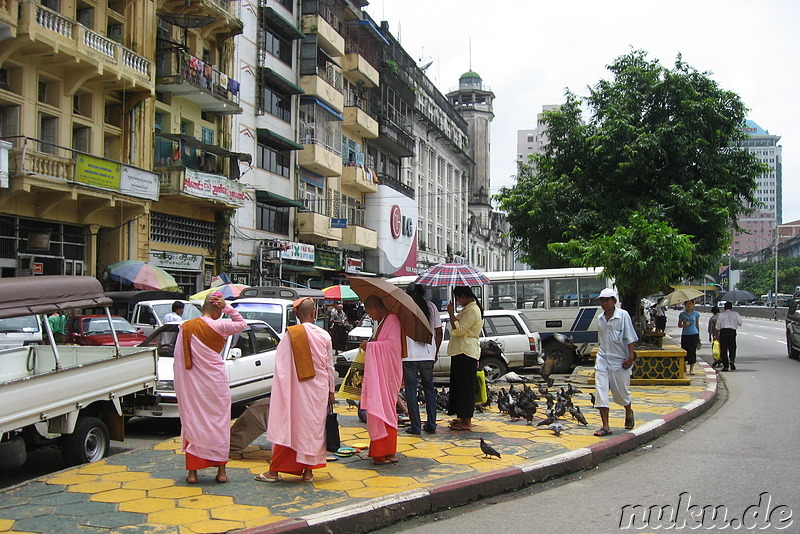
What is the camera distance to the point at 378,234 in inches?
1641

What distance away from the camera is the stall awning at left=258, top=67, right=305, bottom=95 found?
2902 cm

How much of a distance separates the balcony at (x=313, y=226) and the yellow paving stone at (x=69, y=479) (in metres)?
26.5

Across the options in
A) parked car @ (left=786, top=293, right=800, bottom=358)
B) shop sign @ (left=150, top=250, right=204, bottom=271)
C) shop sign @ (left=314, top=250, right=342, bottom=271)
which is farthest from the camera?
shop sign @ (left=314, top=250, right=342, bottom=271)

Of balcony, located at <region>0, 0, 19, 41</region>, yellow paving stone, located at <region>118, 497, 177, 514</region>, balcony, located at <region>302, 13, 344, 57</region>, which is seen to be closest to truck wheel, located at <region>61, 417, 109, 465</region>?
yellow paving stone, located at <region>118, 497, 177, 514</region>

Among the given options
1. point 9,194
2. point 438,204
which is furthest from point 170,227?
point 438,204

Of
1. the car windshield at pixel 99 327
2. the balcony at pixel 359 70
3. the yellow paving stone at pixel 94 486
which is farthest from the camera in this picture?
the balcony at pixel 359 70

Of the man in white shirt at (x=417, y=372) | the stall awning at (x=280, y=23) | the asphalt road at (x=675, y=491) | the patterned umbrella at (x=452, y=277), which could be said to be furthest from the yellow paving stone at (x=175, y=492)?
the stall awning at (x=280, y=23)

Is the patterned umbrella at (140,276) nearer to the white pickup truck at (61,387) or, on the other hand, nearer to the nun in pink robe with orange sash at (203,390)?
the white pickup truck at (61,387)

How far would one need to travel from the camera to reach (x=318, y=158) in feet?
108

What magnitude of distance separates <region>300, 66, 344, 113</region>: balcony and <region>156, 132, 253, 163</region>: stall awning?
23.2 feet

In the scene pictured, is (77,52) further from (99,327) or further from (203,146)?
(99,327)

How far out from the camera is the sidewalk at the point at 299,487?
16.4 ft

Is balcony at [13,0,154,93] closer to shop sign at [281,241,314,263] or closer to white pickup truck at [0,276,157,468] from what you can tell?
shop sign at [281,241,314,263]

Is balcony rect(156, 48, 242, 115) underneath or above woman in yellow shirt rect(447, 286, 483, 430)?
above
